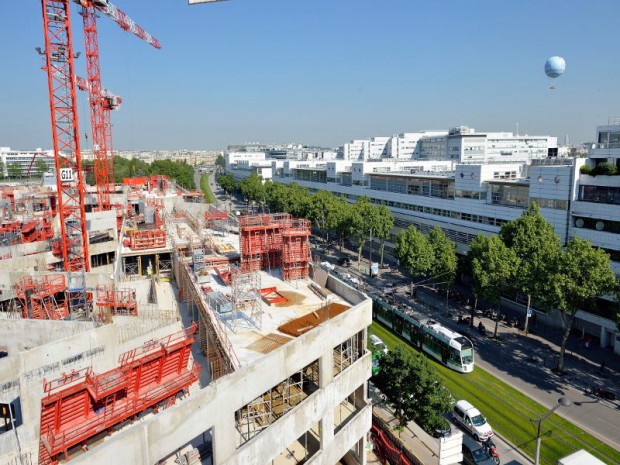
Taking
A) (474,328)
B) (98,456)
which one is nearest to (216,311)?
(98,456)

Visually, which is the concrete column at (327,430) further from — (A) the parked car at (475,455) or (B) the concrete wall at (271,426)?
(A) the parked car at (475,455)

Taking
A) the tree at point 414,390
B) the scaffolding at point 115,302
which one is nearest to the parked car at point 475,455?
the tree at point 414,390

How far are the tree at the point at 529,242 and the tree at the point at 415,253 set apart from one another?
26.3 ft

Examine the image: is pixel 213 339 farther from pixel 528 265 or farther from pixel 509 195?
pixel 509 195

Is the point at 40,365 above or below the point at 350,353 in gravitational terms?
above

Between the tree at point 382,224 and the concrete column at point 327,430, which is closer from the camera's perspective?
the concrete column at point 327,430

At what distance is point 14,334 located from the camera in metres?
23.7

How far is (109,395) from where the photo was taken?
53.8 feet

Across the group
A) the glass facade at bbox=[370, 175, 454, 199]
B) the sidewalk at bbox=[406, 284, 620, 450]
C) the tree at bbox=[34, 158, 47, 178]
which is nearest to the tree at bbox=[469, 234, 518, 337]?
the sidewalk at bbox=[406, 284, 620, 450]

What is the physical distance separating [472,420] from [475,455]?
2554 mm

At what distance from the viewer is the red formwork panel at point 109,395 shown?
15.0 meters

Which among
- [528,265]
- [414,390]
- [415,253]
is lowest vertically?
[414,390]

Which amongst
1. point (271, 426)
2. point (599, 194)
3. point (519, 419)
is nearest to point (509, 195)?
point (599, 194)

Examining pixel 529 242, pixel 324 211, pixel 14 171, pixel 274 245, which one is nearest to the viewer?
pixel 274 245
